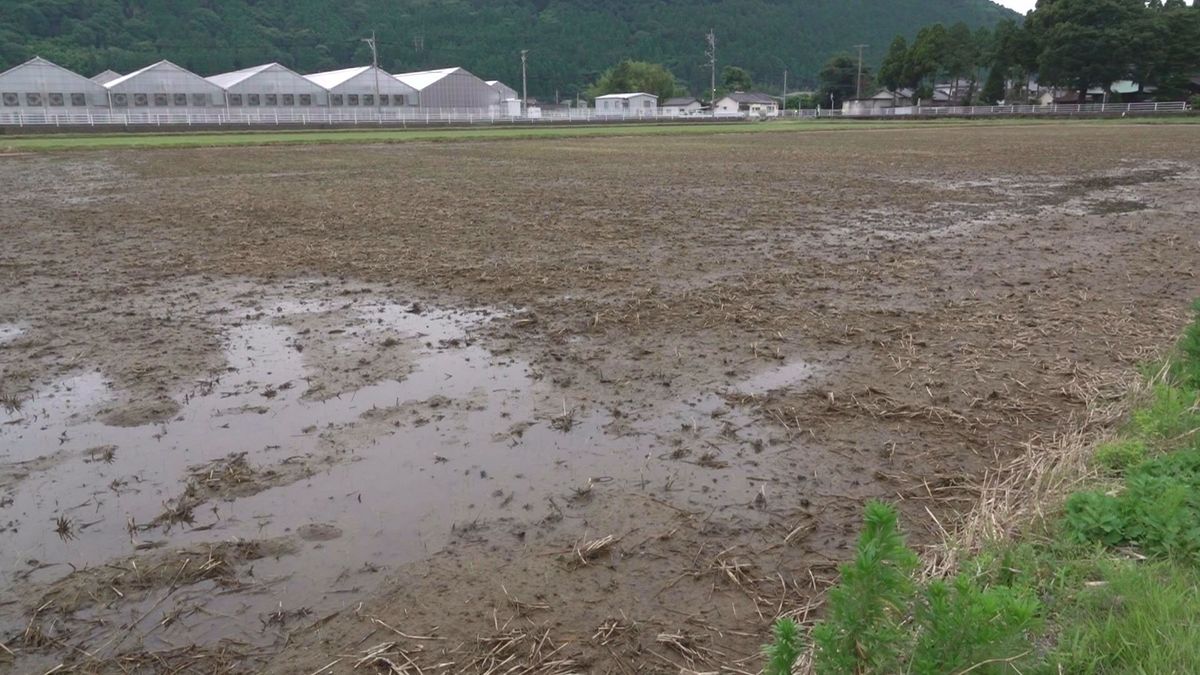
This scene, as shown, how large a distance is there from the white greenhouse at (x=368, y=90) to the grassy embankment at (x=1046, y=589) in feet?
250

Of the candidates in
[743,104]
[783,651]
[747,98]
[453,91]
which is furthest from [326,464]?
[747,98]

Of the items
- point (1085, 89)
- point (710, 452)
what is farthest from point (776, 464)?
point (1085, 89)

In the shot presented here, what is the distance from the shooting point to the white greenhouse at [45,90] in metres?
59.3

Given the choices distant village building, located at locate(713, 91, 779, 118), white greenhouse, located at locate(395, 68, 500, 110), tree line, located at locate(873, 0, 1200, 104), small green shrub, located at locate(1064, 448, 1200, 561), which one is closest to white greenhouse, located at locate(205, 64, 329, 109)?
white greenhouse, located at locate(395, 68, 500, 110)

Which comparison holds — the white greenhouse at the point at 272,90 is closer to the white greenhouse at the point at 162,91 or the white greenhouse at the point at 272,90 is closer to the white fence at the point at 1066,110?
the white greenhouse at the point at 162,91

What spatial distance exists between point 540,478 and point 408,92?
261ft

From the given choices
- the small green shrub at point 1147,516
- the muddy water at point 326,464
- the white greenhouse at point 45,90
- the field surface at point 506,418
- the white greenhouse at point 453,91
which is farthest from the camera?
the white greenhouse at point 453,91

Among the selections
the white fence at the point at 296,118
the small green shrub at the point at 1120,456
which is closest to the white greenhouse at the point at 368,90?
the white fence at the point at 296,118

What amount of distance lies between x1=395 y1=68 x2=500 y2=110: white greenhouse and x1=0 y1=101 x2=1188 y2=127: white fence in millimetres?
2670

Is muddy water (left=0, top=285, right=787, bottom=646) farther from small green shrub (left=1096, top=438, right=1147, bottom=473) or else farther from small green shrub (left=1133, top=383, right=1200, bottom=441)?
small green shrub (left=1133, top=383, right=1200, bottom=441)

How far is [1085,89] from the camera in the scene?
7619 centimetres

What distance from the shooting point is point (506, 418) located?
538cm

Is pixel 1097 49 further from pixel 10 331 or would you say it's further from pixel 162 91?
pixel 10 331

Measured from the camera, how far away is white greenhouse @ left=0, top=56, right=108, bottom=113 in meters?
59.3
